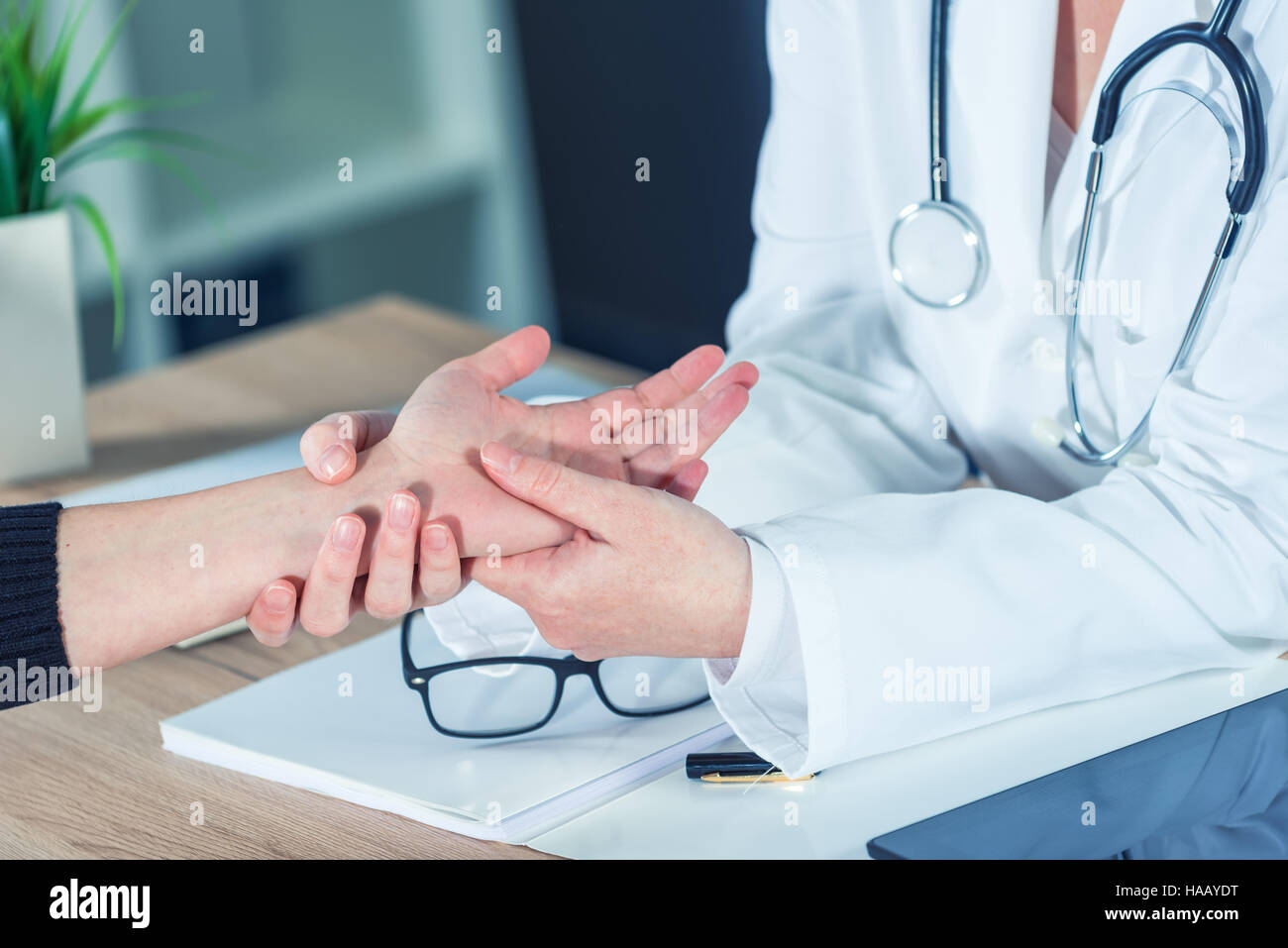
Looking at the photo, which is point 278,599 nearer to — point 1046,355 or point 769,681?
point 769,681

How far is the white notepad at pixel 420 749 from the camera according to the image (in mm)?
733

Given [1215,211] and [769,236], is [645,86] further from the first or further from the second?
[1215,211]

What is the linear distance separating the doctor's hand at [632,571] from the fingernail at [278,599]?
0.14 m

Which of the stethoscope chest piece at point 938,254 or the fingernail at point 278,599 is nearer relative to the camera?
the fingernail at point 278,599

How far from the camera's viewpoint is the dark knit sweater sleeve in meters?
0.79

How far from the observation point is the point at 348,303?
3.39 meters

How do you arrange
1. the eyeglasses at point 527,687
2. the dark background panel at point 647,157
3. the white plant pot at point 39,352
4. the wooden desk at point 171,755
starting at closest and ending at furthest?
the wooden desk at point 171,755
the eyeglasses at point 527,687
the white plant pot at point 39,352
the dark background panel at point 647,157

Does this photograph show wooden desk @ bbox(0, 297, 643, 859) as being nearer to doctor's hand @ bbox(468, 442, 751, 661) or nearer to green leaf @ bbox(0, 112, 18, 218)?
doctor's hand @ bbox(468, 442, 751, 661)

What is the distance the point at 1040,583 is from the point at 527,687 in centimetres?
33

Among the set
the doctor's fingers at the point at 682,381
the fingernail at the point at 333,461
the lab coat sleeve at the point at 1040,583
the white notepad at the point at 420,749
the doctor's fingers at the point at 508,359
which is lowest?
the white notepad at the point at 420,749

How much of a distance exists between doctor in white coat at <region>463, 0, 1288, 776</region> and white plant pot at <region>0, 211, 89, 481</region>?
586mm

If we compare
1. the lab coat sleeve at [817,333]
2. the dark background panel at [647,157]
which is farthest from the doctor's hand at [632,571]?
the dark background panel at [647,157]

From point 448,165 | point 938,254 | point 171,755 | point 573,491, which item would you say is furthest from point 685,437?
point 448,165

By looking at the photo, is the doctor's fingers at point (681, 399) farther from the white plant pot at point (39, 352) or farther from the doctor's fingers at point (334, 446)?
the white plant pot at point (39, 352)
